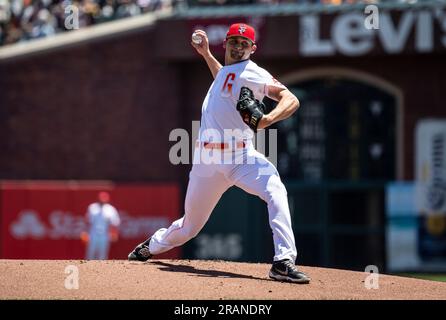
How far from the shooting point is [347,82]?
21.9m

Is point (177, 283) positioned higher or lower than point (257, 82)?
lower

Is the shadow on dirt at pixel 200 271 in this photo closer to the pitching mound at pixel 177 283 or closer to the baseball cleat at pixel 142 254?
the pitching mound at pixel 177 283

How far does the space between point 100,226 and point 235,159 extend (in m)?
12.6

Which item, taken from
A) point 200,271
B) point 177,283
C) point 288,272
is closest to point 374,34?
point 200,271

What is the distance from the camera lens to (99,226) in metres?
20.5

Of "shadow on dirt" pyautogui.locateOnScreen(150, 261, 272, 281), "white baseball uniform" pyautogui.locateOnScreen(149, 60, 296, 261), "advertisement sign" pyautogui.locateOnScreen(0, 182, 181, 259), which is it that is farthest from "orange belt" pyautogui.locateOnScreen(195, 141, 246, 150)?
"advertisement sign" pyautogui.locateOnScreen(0, 182, 181, 259)

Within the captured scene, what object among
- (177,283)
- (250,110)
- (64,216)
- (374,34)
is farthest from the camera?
(64,216)

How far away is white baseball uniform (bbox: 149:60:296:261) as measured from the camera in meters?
8.16

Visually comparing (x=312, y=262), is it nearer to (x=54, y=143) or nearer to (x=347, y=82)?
(x=347, y=82)

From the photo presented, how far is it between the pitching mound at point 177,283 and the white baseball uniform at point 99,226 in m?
11.2

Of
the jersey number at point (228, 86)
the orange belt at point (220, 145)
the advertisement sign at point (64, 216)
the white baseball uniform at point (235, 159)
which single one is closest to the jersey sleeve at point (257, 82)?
the white baseball uniform at point (235, 159)

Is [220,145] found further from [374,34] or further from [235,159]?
[374,34]

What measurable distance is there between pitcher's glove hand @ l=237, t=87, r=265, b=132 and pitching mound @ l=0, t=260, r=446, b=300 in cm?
138

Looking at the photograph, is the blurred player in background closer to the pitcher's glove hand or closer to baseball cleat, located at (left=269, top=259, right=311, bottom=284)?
baseball cleat, located at (left=269, top=259, right=311, bottom=284)
